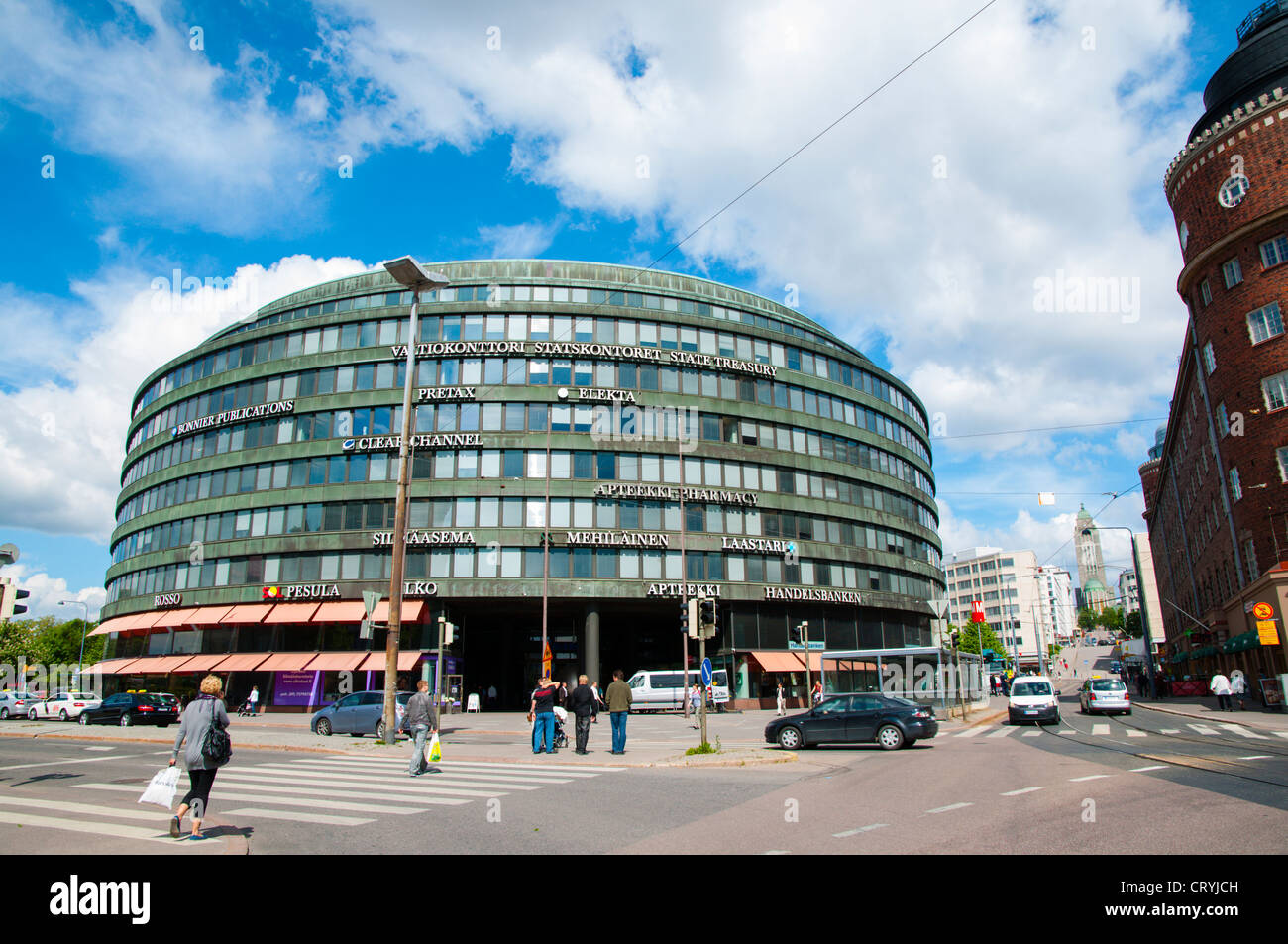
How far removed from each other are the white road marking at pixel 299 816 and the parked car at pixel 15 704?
36190 millimetres

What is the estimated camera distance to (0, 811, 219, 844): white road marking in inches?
331

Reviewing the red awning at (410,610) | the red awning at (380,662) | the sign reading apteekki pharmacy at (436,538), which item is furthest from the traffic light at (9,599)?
the sign reading apteekki pharmacy at (436,538)

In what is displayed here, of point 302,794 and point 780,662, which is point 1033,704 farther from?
point 302,794

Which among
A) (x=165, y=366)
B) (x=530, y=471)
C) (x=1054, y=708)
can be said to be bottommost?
(x=1054, y=708)

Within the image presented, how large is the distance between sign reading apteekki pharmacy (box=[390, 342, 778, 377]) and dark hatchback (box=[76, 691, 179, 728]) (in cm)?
2253

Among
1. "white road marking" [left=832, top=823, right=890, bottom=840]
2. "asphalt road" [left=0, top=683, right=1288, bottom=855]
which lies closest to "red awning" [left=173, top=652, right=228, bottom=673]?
"asphalt road" [left=0, top=683, right=1288, bottom=855]

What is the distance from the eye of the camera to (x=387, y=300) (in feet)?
171

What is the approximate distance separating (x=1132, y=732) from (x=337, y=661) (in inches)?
1440

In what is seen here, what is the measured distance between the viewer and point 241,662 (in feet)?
147

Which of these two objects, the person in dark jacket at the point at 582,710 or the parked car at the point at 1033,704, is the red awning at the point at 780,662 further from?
the person in dark jacket at the point at 582,710

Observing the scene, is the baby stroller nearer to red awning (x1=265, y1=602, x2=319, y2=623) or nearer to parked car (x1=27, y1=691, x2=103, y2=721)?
parked car (x1=27, y1=691, x2=103, y2=721)
